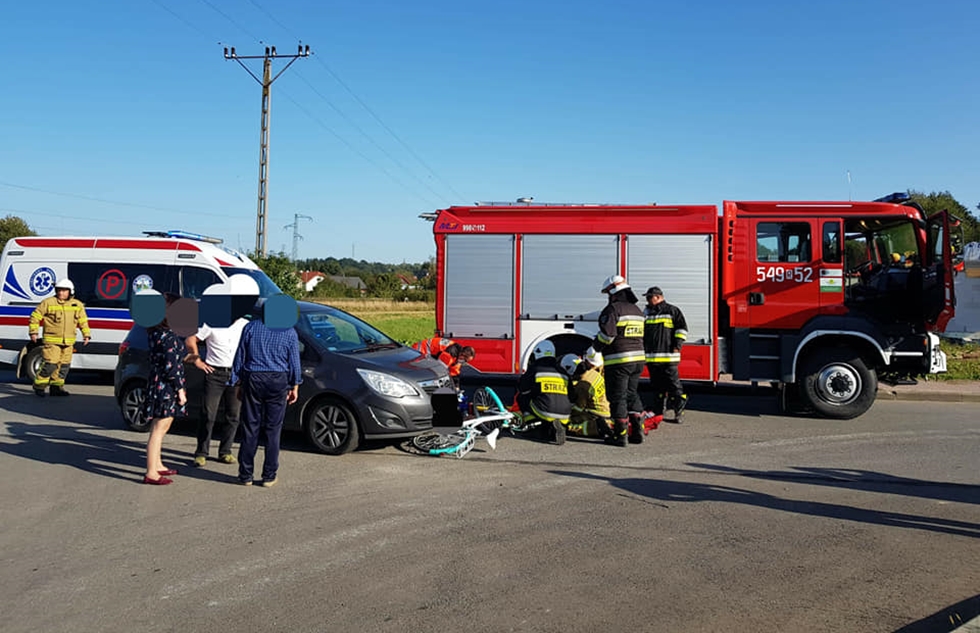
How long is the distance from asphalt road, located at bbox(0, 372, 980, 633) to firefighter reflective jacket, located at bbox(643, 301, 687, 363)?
1562 millimetres

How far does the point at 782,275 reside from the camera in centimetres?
1050

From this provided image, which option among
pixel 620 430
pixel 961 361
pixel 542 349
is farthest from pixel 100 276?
pixel 961 361

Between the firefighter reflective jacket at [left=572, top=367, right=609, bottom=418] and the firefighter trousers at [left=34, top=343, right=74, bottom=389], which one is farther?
the firefighter trousers at [left=34, top=343, right=74, bottom=389]

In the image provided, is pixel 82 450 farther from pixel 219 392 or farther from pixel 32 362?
pixel 32 362

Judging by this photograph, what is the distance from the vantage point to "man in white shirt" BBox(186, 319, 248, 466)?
7.40m

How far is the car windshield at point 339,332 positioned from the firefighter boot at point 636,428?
2875 millimetres

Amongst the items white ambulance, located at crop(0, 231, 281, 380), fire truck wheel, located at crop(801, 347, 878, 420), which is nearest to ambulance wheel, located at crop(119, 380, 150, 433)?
white ambulance, located at crop(0, 231, 281, 380)

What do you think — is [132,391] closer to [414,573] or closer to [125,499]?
[125,499]

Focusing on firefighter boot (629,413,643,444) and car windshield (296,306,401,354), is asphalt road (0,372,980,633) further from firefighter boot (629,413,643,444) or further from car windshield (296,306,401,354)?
car windshield (296,306,401,354)

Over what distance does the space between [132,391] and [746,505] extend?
6.81m

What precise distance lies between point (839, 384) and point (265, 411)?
24.8 ft

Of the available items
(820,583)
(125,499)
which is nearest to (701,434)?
(820,583)

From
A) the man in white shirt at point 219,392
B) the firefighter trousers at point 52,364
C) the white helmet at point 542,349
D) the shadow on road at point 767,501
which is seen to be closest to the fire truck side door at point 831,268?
the white helmet at point 542,349

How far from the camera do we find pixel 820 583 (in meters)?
4.48
